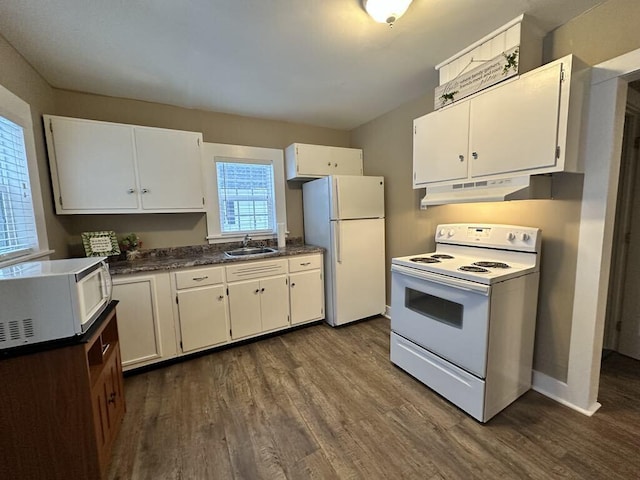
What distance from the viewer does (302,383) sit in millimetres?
2113

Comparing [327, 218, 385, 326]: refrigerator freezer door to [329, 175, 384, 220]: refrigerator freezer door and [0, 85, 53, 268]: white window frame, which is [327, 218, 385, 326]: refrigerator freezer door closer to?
[329, 175, 384, 220]: refrigerator freezer door

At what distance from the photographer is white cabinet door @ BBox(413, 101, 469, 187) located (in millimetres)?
1958

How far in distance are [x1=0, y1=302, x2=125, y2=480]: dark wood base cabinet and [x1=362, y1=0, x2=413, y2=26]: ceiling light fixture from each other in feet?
7.16

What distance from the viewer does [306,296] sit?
302cm

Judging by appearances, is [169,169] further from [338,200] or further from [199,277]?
[338,200]

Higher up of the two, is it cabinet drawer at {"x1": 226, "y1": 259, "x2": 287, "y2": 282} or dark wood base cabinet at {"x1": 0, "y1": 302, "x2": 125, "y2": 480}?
cabinet drawer at {"x1": 226, "y1": 259, "x2": 287, "y2": 282}

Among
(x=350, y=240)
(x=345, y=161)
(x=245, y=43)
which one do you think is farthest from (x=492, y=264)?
(x=245, y=43)

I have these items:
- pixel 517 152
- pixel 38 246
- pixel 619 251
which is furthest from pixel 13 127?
pixel 619 251

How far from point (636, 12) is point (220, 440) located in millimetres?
3317

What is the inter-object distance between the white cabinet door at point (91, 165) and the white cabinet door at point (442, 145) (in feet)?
8.24

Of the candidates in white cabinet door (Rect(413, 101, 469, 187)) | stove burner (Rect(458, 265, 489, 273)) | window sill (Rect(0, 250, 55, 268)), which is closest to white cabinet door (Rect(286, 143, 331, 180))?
white cabinet door (Rect(413, 101, 469, 187))

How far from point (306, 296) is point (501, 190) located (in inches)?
81.6

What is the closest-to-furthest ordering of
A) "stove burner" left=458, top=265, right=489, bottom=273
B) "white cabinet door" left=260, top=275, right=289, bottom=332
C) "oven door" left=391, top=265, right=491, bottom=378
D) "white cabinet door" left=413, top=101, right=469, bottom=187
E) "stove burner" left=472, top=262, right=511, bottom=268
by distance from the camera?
"oven door" left=391, top=265, right=491, bottom=378 < "stove burner" left=458, top=265, right=489, bottom=273 < "stove burner" left=472, top=262, right=511, bottom=268 < "white cabinet door" left=413, top=101, right=469, bottom=187 < "white cabinet door" left=260, top=275, right=289, bottom=332

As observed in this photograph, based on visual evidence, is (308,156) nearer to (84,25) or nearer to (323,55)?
(323,55)
